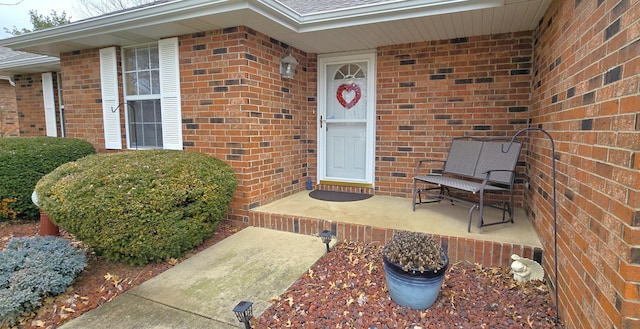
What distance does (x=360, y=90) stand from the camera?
4730mm

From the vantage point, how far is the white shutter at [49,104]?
6.49m

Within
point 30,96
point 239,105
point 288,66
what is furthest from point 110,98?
point 30,96

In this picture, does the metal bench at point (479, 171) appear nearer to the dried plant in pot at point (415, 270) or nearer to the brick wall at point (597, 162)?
the brick wall at point (597, 162)

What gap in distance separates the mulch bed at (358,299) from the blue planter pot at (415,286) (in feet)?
0.18

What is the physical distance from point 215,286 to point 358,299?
1.11m

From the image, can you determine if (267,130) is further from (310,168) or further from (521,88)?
(521,88)

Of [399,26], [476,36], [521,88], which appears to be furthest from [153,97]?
[521,88]

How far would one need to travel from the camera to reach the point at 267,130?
4160 millimetres

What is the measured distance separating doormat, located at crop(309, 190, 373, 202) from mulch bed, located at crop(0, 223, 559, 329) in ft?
4.71

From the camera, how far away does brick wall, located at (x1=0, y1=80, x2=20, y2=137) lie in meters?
7.68

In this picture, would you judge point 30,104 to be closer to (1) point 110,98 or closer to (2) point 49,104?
(2) point 49,104

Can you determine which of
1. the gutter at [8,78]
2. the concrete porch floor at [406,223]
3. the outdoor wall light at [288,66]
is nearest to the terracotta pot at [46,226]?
the concrete porch floor at [406,223]

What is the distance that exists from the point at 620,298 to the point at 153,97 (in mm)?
4922

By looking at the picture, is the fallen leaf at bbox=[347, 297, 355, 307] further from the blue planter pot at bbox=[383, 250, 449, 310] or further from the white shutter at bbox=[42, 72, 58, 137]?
the white shutter at bbox=[42, 72, 58, 137]
